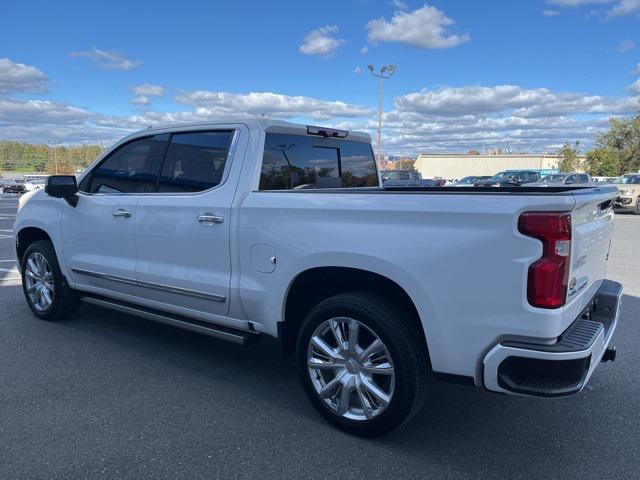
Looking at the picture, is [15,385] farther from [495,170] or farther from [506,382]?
[495,170]

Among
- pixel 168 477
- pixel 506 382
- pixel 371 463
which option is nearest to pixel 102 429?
pixel 168 477

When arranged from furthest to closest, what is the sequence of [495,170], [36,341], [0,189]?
[495,170] < [0,189] < [36,341]

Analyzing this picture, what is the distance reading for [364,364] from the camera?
310 centimetres

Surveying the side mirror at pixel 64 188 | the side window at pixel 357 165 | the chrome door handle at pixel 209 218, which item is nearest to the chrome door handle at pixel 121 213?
the side mirror at pixel 64 188

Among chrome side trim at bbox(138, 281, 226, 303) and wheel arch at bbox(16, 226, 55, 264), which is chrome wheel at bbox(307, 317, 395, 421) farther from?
wheel arch at bbox(16, 226, 55, 264)

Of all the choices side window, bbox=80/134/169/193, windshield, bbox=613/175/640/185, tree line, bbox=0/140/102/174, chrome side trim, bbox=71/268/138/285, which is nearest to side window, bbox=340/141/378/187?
side window, bbox=80/134/169/193

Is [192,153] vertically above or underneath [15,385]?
above

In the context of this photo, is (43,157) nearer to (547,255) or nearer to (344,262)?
(344,262)

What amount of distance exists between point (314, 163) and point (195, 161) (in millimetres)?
960

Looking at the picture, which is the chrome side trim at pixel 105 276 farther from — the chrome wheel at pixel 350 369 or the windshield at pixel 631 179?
the windshield at pixel 631 179

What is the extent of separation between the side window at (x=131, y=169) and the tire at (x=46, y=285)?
35.8 inches

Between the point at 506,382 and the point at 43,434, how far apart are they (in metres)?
2.72

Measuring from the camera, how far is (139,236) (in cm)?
428

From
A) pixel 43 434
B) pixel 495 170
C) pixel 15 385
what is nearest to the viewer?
pixel 43 434
